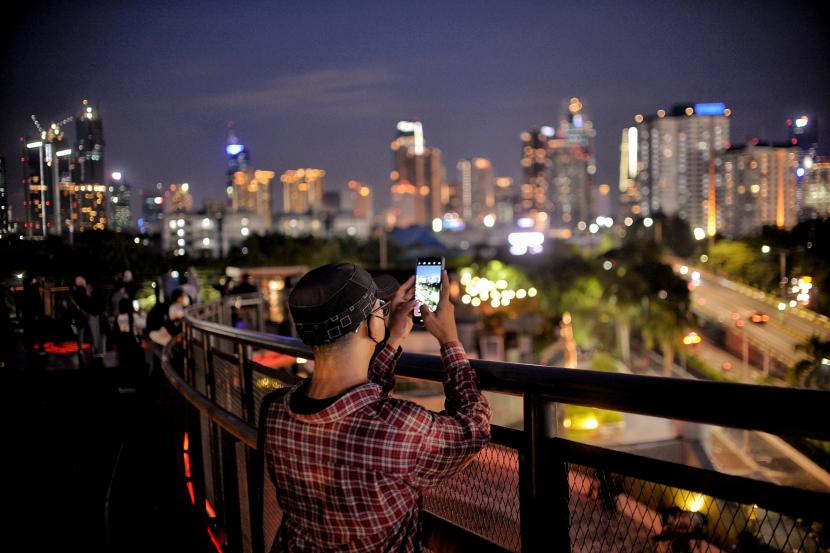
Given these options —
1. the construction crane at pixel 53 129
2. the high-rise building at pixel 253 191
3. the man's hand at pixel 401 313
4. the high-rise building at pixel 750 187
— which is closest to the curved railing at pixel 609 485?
the man's hand at pixel 401 313

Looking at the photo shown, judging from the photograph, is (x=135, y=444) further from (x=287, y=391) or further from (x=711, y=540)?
(x=711, y=540)

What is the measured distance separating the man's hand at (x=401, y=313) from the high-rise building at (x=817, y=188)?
29.7 m

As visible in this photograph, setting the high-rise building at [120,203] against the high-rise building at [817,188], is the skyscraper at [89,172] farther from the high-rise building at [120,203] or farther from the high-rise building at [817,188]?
the high-rise building at [817,188]

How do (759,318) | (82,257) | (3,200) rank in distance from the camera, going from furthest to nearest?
(759,318) → (82,257) → (3,200)

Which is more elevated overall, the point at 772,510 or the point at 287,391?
the point at 287,391

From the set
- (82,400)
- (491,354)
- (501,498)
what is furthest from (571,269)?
(501,498)

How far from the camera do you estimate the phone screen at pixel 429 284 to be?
80.7 inches

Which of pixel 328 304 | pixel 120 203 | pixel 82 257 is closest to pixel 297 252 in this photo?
pixel 120 203

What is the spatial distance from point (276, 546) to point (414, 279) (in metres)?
0.88

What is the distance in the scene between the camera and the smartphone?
2049 mm

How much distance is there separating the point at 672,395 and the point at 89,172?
11.1 meters

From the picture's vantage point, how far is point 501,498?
2102 millimetres

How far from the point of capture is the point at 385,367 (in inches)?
82.6

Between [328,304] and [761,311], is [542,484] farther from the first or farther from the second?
[761,311]
